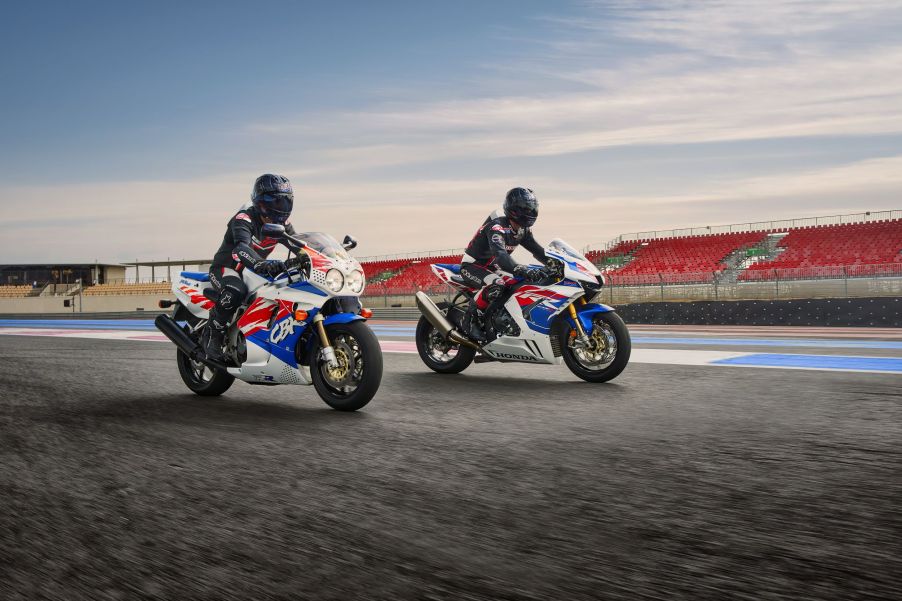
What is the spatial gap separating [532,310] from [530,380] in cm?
78

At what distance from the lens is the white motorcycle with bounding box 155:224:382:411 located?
6.08m

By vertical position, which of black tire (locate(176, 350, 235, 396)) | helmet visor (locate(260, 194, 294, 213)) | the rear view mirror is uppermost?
helmet visor (locate(260, 194, 294, 213))

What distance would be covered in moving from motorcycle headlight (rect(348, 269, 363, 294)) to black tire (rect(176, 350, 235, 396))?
166 centimetres

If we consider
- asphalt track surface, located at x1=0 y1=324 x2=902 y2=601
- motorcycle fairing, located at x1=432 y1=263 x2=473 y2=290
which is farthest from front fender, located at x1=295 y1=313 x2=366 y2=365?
motorcycle fairing, located at x1=432 y1=263 x2=473 y2=290

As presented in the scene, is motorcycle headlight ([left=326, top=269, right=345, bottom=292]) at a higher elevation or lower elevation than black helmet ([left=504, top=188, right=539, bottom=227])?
lower

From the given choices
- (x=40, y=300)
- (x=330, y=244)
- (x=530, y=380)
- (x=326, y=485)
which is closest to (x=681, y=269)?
(x=530, y=380)

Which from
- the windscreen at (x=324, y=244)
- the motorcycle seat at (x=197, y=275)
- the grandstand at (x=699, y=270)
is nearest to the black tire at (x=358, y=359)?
the windscreen at (x=324, y=244)

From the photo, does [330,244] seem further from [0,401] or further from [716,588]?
[716,588]

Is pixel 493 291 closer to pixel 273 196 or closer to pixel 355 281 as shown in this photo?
pixel 355 281

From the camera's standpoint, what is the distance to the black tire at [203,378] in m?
7.24

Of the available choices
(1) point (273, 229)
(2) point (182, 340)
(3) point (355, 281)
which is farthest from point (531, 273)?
(2) point (182, 340)

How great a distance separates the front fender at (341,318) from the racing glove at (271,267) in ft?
1.89

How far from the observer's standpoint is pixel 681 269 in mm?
36125

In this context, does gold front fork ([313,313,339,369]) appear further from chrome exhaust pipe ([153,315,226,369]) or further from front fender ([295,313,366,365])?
chrome exhaust pipe ([153,315,226,369])
